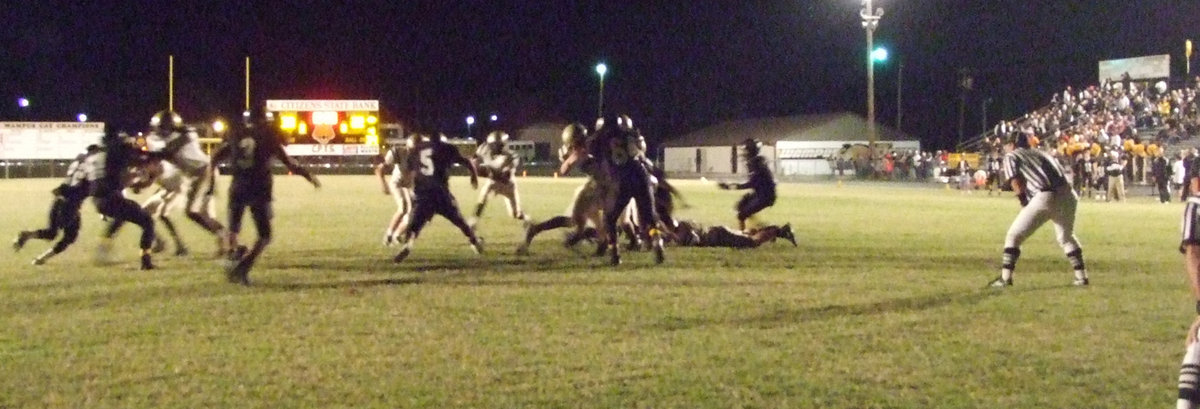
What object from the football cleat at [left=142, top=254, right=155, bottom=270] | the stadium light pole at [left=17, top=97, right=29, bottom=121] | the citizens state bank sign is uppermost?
the stadium light pole at [left=17, top=97, right=29, bottom=121]

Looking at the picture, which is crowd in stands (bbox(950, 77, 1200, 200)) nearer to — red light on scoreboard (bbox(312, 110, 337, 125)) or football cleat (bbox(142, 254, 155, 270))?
football cleat (bbox(142, 254, 155, 270))

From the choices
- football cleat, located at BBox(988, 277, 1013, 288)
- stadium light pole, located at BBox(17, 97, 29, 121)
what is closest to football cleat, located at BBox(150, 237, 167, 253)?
football cleat, located at BBox(988, 277, 1013, 288)

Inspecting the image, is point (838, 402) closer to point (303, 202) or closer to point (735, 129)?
point (303, 202)

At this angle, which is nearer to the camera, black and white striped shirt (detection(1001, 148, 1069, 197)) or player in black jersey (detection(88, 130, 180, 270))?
black and white striped shirt (detection(1001, 148, 1069, 197))

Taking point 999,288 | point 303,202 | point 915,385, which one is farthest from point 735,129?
point 915,385

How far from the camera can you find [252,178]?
1161 cm

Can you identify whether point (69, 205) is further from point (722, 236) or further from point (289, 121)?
point (289, 121)

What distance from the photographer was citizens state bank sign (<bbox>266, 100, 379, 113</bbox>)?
5212 cm

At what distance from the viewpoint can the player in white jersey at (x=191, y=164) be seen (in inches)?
543

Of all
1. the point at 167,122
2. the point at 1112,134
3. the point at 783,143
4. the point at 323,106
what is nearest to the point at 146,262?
the point at 167,122

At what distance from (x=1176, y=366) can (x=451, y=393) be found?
4605 millimetres

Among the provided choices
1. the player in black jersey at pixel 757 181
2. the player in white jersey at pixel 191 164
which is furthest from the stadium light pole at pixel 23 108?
the player in black jersey at pixel 757 181

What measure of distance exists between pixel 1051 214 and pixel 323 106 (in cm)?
4518

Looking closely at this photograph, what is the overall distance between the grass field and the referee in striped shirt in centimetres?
37
